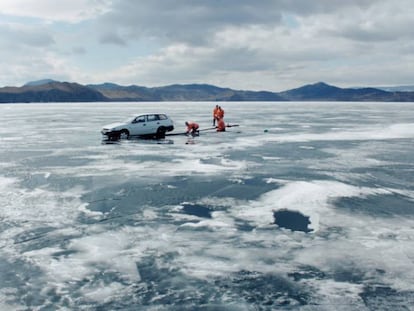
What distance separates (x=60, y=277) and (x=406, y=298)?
5.86 m

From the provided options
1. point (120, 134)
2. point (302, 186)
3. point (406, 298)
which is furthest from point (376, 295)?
point (120, 134)

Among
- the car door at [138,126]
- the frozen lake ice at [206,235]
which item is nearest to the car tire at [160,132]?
the car door at [138,126]

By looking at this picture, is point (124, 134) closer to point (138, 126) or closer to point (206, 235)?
point (138, 126)

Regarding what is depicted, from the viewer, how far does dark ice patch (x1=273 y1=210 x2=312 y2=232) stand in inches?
404

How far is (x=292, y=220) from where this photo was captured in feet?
35.8

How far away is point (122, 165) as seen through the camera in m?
18.7

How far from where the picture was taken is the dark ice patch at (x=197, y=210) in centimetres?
1130

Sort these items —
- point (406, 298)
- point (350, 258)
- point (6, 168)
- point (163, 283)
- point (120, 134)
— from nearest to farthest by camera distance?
1. point (406, 298)
2. point (163, 283)
3. point (350, 258)
4. point (6, 168)
5. point (120, 134)

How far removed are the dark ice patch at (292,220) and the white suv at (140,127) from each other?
1927 cm

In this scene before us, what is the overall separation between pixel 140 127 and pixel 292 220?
20.2m

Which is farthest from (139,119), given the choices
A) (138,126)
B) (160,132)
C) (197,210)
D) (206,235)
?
(206,235)

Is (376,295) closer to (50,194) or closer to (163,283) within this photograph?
(163,283)

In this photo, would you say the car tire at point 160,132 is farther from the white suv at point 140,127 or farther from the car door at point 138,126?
the car door at point 138,126

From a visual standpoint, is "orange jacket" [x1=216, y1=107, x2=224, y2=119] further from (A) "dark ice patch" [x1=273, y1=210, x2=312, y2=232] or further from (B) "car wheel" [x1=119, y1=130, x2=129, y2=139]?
(A) "dark ice patch" [x1=273, y1=210, x2=312, y2=232]
